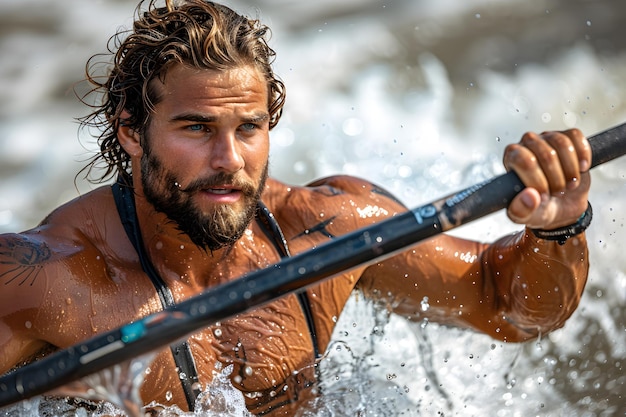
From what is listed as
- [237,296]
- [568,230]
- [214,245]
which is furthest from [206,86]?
[568,230]

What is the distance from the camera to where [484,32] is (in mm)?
4711

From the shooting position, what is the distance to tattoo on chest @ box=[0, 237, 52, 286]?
6.49ft

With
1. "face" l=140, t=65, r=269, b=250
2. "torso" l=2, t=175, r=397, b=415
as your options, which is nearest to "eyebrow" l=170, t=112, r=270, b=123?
"face" l=140, t=65, r=269, b=250

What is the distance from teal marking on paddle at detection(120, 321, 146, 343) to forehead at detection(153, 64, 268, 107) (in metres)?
0.69

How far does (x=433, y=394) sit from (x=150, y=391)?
3.11 ft

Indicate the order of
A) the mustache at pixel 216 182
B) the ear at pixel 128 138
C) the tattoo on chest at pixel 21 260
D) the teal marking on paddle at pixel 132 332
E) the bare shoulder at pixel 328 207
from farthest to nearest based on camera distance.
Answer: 1. the bare shoulder at pixel 328 207
2. the ear at pixel 128 138
3. the mustache at pixel 216 182
4. the tattoo on chest at pixel 21 260
5. the teal marking on paddle at pixel 132 332

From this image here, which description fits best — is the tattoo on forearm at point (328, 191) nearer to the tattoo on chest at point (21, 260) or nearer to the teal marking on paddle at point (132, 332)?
the tattoo on chest at point (21, 260)

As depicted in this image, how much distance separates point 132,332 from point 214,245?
64cm

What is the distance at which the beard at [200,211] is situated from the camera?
211cm

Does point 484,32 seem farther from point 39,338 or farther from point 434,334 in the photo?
point 39,338

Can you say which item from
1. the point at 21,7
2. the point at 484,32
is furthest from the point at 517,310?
the point at 21,7

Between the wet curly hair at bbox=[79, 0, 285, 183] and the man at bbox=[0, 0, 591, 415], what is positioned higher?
the wet curly hair at bbox=[79, 0, 285, 183]

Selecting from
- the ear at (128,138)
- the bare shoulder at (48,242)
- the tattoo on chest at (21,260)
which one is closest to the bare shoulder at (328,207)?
the ear at (128,138)

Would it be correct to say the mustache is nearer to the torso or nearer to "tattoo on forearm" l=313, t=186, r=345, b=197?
the torso
